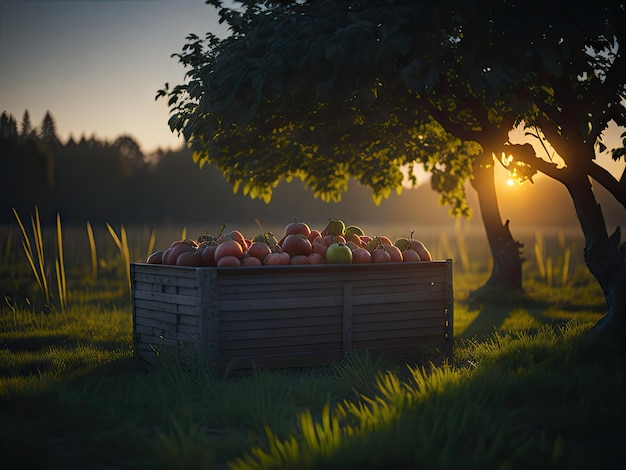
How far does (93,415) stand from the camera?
17.0ft

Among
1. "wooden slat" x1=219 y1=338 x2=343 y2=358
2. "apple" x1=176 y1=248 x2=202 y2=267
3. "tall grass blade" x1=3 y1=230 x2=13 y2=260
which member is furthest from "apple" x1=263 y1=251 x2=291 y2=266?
"tall grass blade" x1=3 y1=230 x2=13 y2=260

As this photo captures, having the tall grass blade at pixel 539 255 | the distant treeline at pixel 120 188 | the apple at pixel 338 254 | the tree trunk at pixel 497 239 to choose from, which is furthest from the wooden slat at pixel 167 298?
the distant treeline at pixel 120 188

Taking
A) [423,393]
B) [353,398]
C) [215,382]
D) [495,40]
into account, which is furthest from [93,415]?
[495,40]

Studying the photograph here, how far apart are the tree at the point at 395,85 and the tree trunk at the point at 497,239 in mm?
3501

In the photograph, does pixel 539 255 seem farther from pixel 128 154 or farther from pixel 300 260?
pixel 128 154

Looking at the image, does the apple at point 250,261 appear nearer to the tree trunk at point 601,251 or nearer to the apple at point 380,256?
the apple at point 380,256

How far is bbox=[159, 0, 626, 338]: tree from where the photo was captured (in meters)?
6.70

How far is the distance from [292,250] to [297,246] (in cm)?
6

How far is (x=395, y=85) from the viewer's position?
7.15m

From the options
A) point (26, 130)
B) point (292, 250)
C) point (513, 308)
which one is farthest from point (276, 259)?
point (26, 130)

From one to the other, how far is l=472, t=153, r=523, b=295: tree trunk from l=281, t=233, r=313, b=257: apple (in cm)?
817

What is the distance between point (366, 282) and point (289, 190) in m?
59.9

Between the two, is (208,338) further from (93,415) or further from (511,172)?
(511,172)

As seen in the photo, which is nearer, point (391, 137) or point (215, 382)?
point (215, 382)
